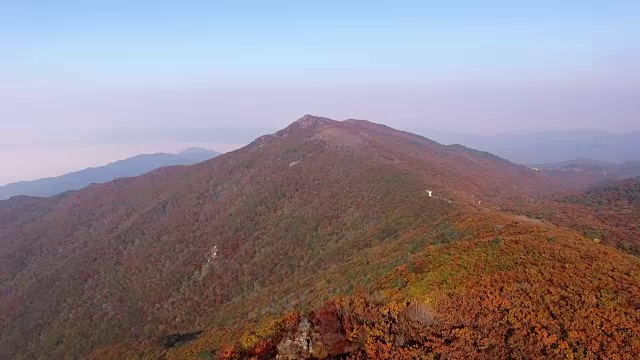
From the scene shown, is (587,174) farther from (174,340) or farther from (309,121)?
(174,340)

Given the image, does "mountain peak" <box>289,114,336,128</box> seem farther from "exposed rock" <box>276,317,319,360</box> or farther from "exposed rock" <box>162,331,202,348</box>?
"exposed rock" <box>276,317,319,360</box>

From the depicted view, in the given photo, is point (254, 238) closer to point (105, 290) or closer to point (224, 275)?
point (224, 275)

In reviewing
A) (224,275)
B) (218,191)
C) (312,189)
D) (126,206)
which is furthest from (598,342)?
(126,206)

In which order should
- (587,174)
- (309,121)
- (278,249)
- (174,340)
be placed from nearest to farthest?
(174,340), (278,249), (309,121), (587,174)

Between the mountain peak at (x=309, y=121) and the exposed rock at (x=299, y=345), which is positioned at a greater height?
the mountain peak at (x=309, y=121)

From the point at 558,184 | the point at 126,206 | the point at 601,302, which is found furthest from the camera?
the point at 558,184

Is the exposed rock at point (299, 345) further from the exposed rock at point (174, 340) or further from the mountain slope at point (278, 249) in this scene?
the exposed rock at point (174, 340)

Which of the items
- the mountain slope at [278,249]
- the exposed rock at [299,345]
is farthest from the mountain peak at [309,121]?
the exposed rock at [299,345]

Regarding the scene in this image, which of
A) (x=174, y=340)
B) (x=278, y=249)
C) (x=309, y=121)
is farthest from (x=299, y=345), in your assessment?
(x=309, y=121)
